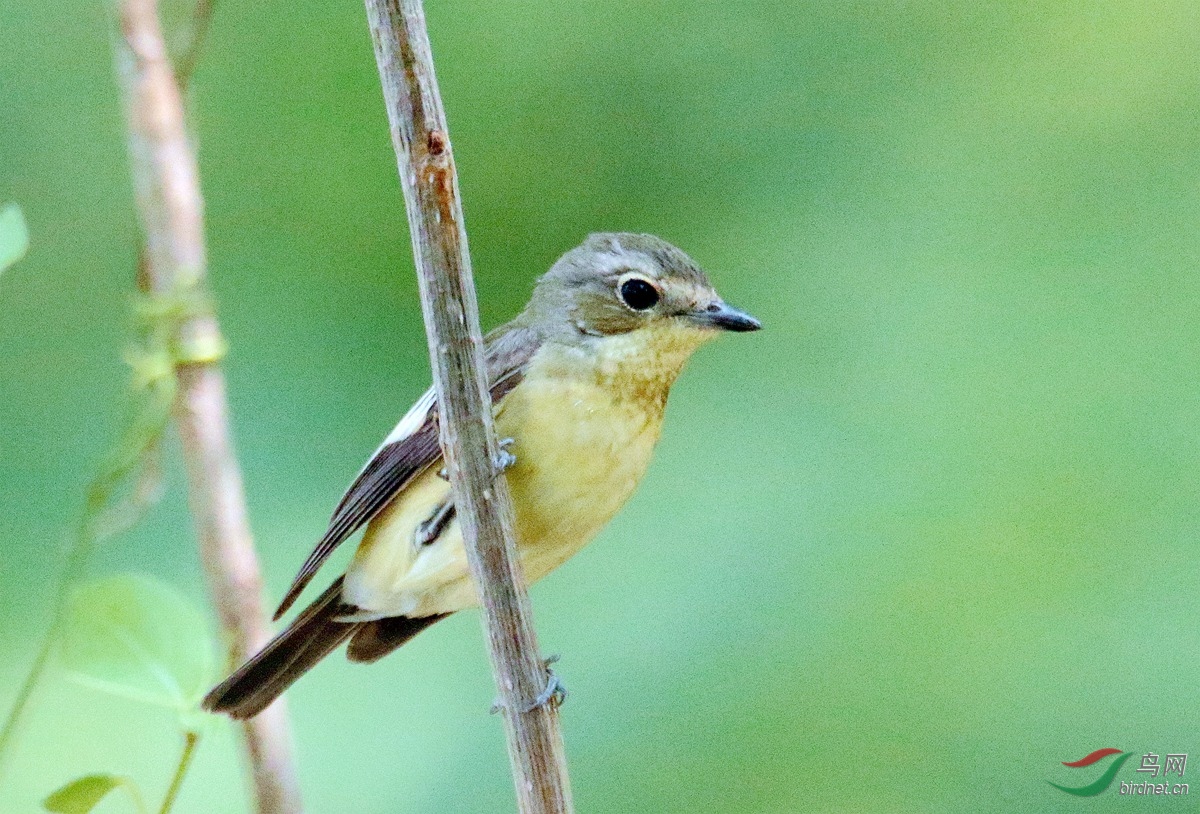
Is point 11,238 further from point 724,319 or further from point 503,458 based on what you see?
point 724,319

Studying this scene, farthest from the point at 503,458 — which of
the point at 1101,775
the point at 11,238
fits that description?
the point at 1101,775

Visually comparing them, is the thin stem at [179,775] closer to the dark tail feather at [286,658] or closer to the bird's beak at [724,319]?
the dark tail feather at [286,658]

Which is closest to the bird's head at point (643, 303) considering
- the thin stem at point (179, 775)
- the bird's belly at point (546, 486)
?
the bird's belly at point (546, 486)

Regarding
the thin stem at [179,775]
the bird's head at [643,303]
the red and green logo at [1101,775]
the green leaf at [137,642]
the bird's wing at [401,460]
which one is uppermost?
the bird's head at [643,303]

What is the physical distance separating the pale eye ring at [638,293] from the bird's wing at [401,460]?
0.17 metres

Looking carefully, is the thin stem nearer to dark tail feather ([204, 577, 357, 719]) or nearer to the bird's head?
dark tail feather ([204, 577, 357, 719])

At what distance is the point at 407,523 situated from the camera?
2156 millimetres

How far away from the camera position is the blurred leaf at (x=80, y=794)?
1.38 metres

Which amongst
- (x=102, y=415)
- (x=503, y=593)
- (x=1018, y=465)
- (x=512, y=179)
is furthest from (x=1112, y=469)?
(x=102, y=415)

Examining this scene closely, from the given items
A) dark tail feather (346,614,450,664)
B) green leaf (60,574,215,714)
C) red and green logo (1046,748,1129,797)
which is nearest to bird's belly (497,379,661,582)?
dark tail feather (346,614,450,664)

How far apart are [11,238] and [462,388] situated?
48 cm

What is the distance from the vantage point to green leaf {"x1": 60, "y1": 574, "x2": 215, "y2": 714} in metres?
1.50

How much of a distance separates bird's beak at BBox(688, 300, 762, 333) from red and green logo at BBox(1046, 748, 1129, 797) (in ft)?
3.78

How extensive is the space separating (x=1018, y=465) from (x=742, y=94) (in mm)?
1129
